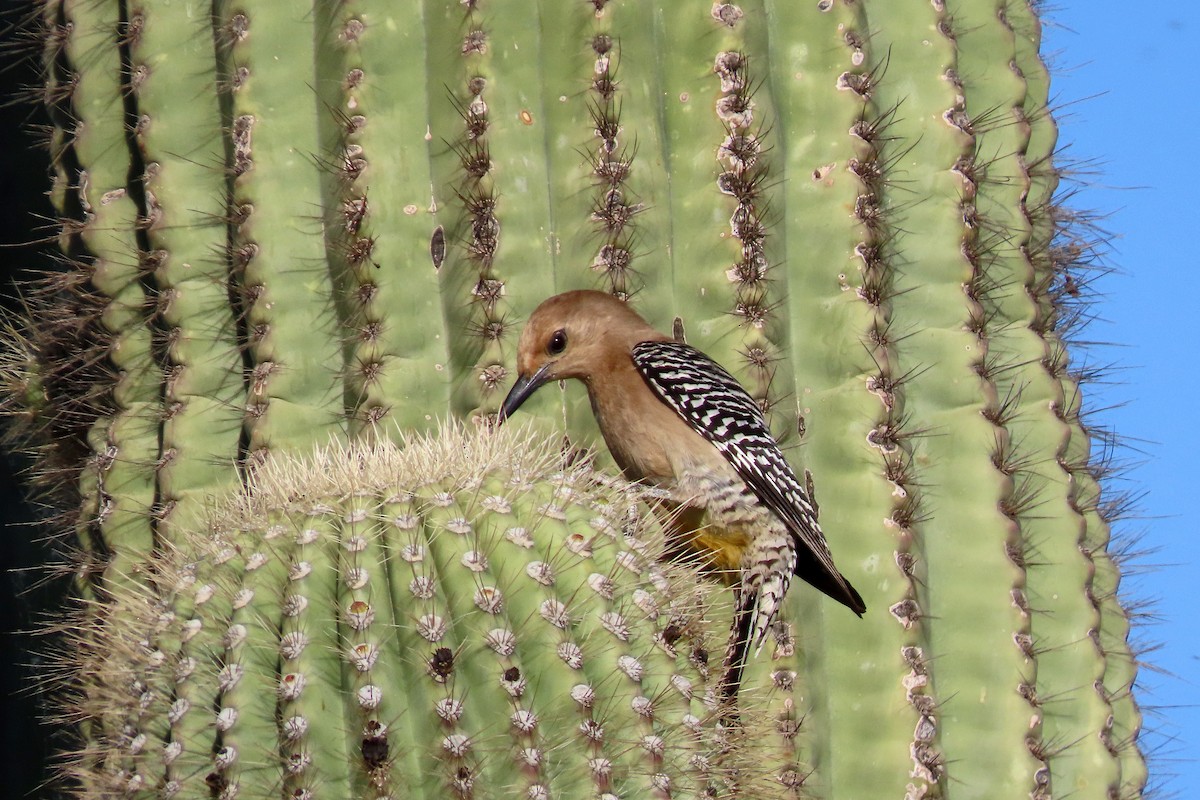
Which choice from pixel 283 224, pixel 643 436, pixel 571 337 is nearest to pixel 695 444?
pixel 643 436

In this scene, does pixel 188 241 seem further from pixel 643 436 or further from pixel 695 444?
pixel 695 444

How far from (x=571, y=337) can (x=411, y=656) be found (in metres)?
1.38

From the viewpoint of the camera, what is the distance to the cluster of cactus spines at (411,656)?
2.35 meters

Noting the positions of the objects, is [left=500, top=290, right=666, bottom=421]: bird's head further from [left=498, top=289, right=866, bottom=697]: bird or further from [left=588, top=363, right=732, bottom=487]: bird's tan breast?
[left=588, top=363, right=732, bottom=487]: bird's tan breast

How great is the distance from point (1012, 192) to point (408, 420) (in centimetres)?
181

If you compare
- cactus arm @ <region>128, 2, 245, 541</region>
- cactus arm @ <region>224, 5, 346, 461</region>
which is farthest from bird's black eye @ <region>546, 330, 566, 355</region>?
cactus arm @ <region>128, 2, 245, 541</region>

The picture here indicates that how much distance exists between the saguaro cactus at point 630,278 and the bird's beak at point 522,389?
0.05 m

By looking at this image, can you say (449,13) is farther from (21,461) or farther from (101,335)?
(21,461)

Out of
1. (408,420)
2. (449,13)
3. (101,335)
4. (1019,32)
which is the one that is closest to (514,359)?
(408,420)

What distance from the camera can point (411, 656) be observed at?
241 cm

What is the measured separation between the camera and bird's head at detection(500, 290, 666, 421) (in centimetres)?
357

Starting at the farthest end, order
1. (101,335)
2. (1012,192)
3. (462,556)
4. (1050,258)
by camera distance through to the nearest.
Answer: (1050,258), (1012,192), (101,335), (462,556)

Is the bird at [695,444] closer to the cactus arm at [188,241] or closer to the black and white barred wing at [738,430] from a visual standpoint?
the black and white barred wing at [738,430]

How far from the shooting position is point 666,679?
8.38 feet
